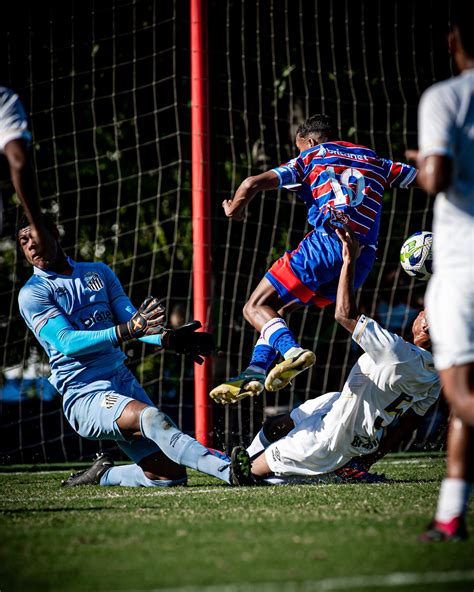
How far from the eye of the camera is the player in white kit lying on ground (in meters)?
5.07

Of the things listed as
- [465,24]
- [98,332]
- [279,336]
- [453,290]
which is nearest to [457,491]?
[453,290]

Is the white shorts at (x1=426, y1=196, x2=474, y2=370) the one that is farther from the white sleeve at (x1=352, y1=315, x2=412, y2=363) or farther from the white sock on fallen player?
the white sock on fallen player

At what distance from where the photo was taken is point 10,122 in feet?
13.1

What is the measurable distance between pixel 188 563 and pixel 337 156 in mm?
3528

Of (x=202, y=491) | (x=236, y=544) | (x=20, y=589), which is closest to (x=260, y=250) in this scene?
(x=202, y=491)

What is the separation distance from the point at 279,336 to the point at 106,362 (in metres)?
1.14

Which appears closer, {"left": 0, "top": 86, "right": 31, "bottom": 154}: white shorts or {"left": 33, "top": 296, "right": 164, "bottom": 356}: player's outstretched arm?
{"left": 0, "top": 86, "right": 31, "bottom": 154}: white shorts

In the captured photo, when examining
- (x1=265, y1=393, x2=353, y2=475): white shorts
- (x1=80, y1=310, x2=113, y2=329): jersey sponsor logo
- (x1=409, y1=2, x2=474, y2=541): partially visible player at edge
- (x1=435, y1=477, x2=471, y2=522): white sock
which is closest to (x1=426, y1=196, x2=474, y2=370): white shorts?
(x1=409, y1=2, x2=474, y2=541): partially visible player at edge

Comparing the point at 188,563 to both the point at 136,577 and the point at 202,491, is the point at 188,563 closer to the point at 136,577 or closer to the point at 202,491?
the point at 136,577

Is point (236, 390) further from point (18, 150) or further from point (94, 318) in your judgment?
point (18, 150)

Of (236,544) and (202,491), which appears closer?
(236,544)

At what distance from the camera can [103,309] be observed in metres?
5.94

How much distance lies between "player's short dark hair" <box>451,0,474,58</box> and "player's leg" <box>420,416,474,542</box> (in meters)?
1.37

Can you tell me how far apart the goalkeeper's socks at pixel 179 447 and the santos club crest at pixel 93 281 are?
1.07m
